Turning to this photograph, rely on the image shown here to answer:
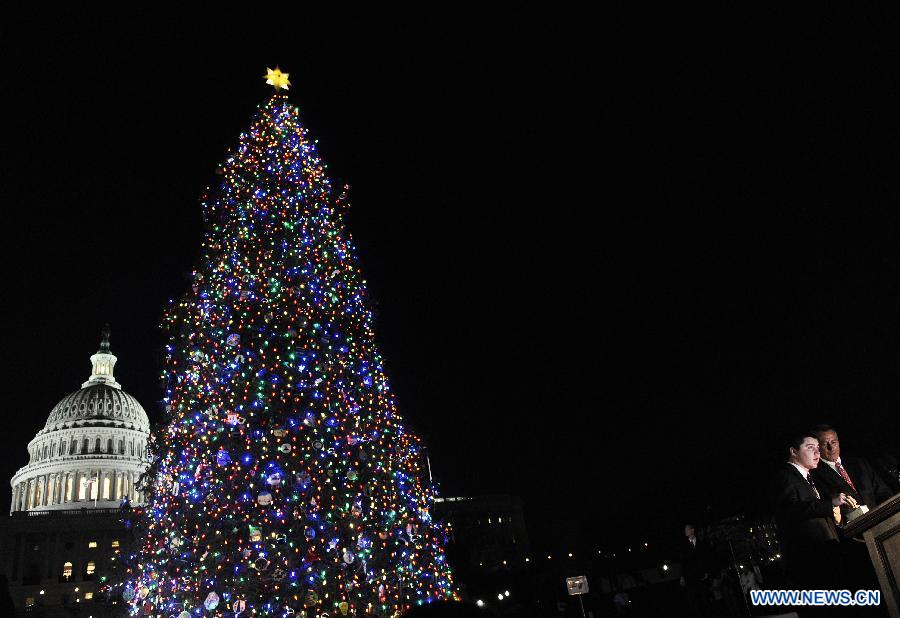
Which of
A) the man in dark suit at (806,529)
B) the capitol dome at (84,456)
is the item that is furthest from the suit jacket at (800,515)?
the capitol dome at (84,456)

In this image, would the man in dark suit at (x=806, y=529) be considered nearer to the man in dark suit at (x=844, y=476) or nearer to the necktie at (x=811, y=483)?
the necktie at (x=811, y=483)

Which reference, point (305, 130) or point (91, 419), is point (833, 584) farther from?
point (91, 419)

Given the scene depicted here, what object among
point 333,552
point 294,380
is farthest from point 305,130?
point 333,552

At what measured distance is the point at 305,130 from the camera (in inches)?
659

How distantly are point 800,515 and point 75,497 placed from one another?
Result: 85731mm

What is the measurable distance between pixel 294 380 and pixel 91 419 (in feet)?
260

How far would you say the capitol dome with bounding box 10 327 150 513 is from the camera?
3019 inches

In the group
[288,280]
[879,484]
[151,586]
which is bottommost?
[879,484]

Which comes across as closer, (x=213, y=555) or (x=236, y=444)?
(x=213, y=555)

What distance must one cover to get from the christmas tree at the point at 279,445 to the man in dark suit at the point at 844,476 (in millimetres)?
7744

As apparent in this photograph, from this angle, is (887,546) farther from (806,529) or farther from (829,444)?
(829,444)

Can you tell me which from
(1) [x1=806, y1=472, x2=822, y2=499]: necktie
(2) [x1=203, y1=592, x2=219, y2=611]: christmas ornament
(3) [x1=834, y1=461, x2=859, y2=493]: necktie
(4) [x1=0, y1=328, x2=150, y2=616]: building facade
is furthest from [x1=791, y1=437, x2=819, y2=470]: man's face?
(4) [x1=0, y1=328, x2=150, y2=616]: building facade

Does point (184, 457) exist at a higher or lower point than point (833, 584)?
higher

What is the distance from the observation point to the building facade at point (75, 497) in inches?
2472
